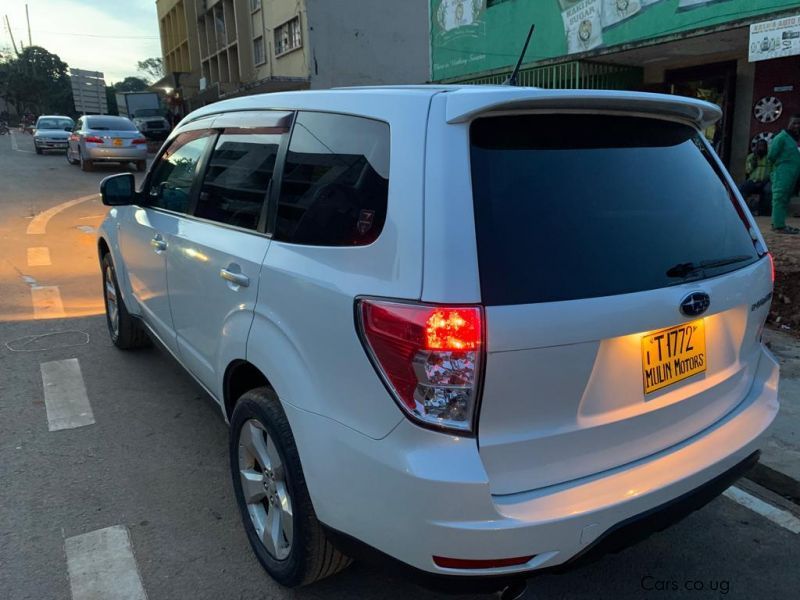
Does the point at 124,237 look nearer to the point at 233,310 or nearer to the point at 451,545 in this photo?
the point at 233,310

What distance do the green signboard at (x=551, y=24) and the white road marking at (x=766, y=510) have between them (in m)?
9.14

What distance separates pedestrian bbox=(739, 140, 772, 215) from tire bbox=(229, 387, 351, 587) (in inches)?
421

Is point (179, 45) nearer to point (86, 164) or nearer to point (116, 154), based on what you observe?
point (86, 164)

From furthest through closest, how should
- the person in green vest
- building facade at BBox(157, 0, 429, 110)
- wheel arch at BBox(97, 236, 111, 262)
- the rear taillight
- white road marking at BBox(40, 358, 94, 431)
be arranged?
building facade at BBox(157, 0, 429, 110) → the person in green vest → wheel arch at BBox(97, 236, 111, 262) → white road marking at BBox(40, 358, 94, 431) → the rear taillight

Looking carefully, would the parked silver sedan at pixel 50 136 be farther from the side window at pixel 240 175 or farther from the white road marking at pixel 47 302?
the side window at pixel 240 175

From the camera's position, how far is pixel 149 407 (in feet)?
13.7

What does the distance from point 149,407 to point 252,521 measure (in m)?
1.85

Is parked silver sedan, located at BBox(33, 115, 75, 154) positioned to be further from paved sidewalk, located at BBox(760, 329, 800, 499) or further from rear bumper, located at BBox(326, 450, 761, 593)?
rear bumper, located at BBox(326, 450, 761, 593)

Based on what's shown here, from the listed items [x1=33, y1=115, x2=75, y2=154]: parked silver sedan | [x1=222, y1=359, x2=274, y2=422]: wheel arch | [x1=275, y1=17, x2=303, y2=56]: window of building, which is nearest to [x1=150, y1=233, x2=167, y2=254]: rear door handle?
[x1=222, y1=359, x2=274, y2=422]: wheel arch

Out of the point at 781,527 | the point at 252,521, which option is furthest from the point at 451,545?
the point at 781,527

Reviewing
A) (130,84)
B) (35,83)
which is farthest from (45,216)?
(130,84)

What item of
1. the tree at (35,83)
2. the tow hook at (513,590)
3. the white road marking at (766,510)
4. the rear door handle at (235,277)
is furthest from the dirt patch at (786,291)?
the tree at (35,83)

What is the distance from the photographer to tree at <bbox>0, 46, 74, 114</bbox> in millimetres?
76812

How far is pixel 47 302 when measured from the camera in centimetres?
662
